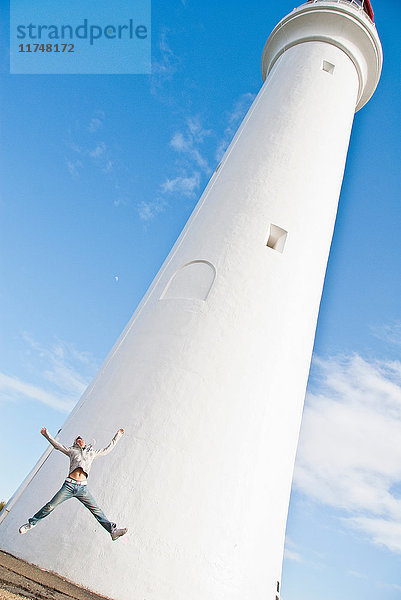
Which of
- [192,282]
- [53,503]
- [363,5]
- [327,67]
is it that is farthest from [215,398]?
[363,5]

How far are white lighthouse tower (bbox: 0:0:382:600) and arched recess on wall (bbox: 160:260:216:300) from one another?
0.03 meters

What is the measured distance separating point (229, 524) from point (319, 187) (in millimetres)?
5443

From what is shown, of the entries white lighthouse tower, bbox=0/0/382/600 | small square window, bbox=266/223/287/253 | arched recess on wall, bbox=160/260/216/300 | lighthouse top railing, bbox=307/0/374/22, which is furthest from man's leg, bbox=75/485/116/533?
lighthouse top railing, bbox=307/0/374/22

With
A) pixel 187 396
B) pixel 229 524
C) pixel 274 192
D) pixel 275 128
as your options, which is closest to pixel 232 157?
pixel 275 128

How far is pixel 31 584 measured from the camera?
3.97 metres

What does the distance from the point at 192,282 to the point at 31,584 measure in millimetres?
4138

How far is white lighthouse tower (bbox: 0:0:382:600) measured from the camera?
497 centimetres

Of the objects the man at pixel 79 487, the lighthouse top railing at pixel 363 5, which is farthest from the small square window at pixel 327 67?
the man at pixel 79 487

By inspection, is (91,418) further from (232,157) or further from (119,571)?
(232,157)

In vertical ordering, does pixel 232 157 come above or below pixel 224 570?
above

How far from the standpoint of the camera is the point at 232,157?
28.3 feet

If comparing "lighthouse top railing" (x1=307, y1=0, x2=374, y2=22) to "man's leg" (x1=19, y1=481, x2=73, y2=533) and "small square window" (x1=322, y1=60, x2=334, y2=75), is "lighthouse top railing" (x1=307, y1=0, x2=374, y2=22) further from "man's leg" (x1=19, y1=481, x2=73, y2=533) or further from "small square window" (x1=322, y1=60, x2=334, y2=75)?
"man's leg" (x1=19, y1=481, x2=73, y2=533)

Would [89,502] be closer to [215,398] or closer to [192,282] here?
[215,398]

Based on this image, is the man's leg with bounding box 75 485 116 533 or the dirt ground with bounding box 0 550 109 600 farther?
the man's leg with bounding box 75 485 116 533
